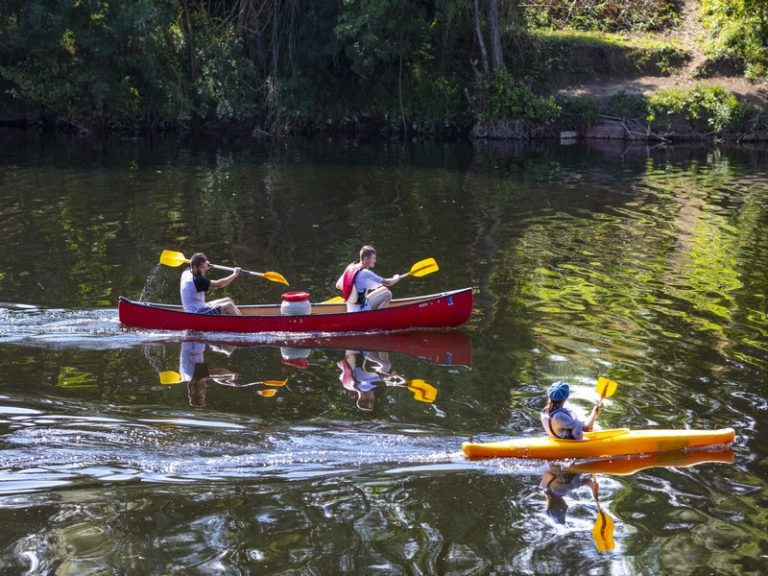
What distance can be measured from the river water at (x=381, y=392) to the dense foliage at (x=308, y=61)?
11746 millimetres

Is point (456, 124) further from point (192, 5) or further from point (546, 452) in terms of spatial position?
point (546, 452)

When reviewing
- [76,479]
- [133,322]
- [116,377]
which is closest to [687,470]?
[76,479]

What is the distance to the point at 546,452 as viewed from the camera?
11.0 metres

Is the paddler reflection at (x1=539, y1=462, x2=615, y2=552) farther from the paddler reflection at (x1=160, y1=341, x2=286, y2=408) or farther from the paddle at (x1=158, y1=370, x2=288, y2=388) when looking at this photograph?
the paddle at (x1=158, y1=370, x2=288, y2=388)

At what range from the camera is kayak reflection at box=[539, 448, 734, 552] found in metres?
10.2

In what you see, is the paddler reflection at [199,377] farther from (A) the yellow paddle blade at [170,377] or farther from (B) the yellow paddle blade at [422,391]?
(B) the yellow paddle blade at [422,391]

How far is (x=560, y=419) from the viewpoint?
11.0m

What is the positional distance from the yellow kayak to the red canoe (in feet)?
15.6

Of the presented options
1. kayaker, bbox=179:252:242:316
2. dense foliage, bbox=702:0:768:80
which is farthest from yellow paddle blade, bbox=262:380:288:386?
dense foliage, bbox=702:0:768:80

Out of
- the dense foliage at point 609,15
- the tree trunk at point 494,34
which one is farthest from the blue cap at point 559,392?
the dense foliage at point 609,15

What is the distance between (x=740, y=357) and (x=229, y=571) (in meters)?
8.44

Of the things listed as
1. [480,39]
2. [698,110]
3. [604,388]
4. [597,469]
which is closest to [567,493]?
[597,469]

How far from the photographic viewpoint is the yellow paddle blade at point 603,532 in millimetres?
9320

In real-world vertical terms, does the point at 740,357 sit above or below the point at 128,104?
below
